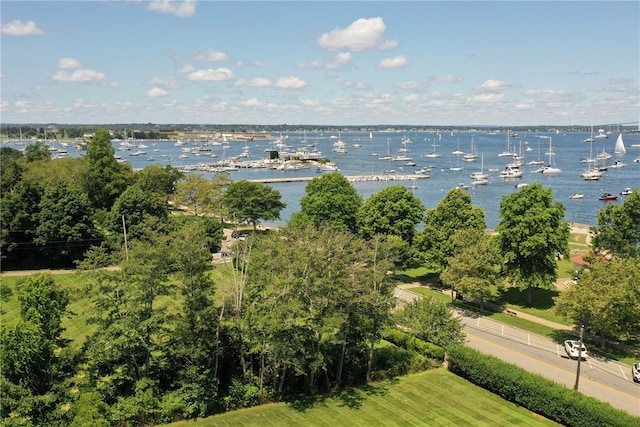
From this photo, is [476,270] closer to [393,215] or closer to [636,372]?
[393,215]

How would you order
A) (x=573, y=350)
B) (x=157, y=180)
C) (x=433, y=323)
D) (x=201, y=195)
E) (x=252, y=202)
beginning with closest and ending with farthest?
1. (x=573, y=350)
2. (x=433, y=323)
3. (x=252, y=202)
4. (x=201, y=195)
5. (x=157, y=180)

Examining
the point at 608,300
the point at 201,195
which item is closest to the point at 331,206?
the point at 201,195

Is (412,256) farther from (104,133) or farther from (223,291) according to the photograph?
(104,133)

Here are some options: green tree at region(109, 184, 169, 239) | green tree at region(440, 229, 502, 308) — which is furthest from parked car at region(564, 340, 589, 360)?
green tree at region(109, 184, 169, 239)

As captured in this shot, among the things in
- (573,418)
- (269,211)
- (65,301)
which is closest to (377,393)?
(573,418)

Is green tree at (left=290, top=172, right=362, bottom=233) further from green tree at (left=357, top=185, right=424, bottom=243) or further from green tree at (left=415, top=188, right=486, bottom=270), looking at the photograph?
green tree at (left=415, top=188, right=486, bottom=270)

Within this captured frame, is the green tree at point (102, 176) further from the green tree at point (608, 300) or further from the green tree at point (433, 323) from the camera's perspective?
the green tree at point (608, 300)
